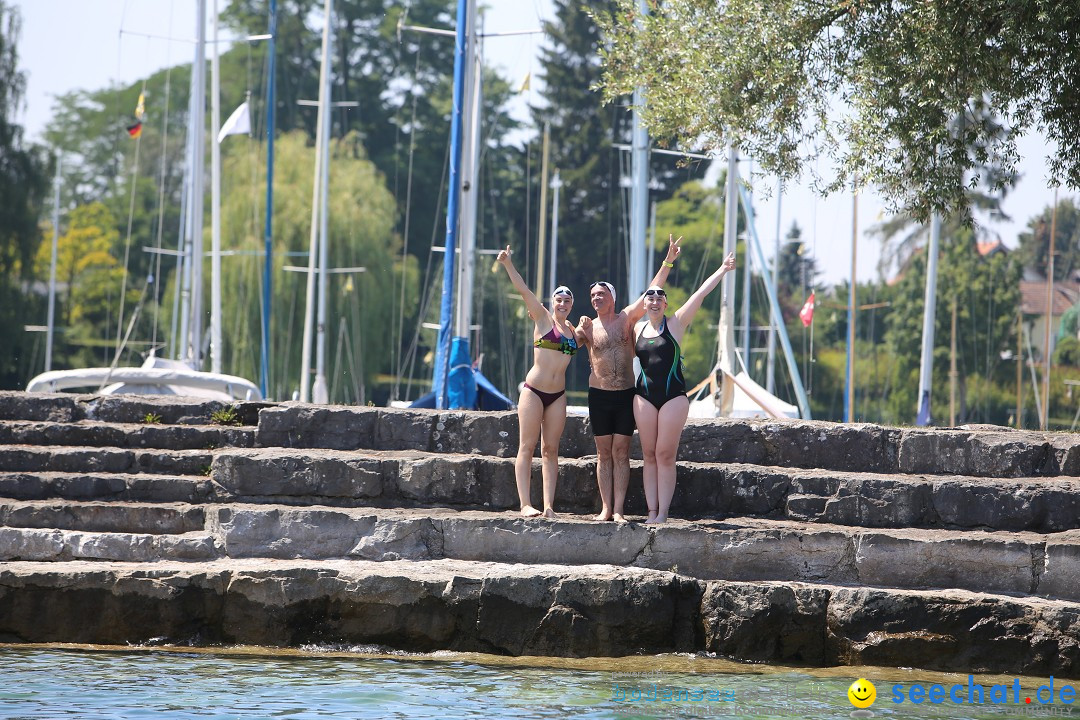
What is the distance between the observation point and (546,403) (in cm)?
967

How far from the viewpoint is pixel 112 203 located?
51.8m

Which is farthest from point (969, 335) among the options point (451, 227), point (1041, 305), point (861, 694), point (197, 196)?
point (861, 694)

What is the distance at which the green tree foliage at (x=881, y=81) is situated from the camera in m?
10.5

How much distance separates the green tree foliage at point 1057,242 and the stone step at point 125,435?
4208cm

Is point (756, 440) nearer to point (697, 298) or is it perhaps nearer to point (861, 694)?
point (697, 298)

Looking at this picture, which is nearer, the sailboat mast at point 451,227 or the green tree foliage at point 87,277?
the sailboat mast at point 451,227

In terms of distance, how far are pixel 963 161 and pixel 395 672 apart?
673 cm

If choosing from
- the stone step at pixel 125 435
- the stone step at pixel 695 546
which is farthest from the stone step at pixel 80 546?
the stone step at pixel 125 435

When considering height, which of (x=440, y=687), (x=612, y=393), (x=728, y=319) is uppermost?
(x=728, y=319)

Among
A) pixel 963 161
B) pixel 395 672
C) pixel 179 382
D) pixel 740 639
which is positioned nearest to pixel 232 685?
pixel 395 672

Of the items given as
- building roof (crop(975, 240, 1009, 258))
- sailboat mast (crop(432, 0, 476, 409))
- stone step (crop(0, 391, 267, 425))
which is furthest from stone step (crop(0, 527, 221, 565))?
building roof (crop(975, 240, 1009, 258))

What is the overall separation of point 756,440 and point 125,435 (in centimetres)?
545

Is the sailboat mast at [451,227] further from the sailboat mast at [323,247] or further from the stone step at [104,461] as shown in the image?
the sailboat mast at [323,247]

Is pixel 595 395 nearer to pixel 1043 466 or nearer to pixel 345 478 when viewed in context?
pixel 345 478
